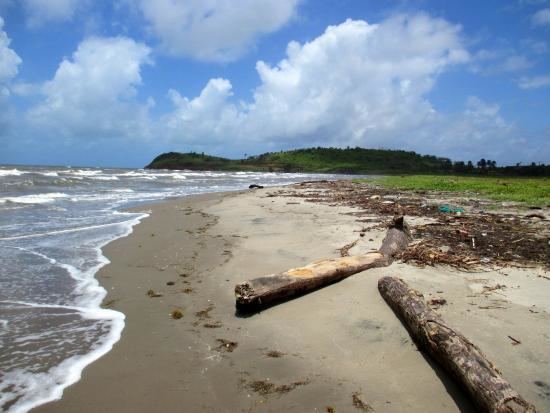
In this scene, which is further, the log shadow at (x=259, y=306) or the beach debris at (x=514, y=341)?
the log shadow at (x=259, y=306)

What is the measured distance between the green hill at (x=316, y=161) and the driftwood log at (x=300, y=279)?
10174 cm

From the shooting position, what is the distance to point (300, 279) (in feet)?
18.7

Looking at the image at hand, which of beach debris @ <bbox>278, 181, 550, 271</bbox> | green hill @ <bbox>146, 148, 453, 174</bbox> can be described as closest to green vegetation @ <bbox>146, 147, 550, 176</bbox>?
green hill @ <bbox>146, 148, 453, 174</bbox>

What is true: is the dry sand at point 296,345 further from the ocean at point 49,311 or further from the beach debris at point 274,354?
the ocean at point 49,311

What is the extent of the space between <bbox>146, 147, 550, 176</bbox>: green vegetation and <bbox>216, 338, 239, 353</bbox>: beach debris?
9612 centimetres

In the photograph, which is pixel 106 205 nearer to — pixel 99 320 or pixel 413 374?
pixel 99 320

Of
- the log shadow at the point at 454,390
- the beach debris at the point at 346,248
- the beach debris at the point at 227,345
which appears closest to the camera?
the log shadow at the point at 454,390

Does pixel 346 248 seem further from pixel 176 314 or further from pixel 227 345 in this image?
pixel 227 345

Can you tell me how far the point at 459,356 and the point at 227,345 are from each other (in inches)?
89.8

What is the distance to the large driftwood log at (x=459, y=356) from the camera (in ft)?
9.62

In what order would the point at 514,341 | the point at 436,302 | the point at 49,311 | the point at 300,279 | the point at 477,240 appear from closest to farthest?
the point at 514,341
the point at 436,302
the point at 49,311
the point at 300,279
the point at 477,240

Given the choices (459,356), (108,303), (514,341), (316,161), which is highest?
(316,161)

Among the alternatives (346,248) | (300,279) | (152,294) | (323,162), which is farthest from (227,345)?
(323,162)

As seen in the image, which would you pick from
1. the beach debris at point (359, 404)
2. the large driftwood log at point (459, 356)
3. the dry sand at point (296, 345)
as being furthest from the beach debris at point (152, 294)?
the beach debris at point (359, 404)
